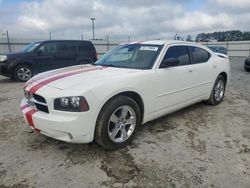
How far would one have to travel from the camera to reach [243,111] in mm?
4996

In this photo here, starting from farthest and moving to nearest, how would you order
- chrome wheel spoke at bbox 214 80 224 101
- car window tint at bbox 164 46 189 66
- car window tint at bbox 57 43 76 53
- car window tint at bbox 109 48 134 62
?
car window tint at bbox 57 43 76 53 < chrome wheel spoke at bbox 214 80 224 101 < car window tint at bbox 109 48 134 62 < car window tint at bbox 164 46 189 66

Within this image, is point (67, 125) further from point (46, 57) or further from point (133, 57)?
point (46, 57)

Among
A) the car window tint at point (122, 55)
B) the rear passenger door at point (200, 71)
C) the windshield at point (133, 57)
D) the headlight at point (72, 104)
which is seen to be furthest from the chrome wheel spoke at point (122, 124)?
the rear passenger door at point (200, 71)

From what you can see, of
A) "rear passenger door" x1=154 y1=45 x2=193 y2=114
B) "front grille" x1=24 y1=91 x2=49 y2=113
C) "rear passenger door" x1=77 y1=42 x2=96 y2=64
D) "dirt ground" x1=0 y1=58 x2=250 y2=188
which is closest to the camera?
"dirt ground" x1=0 y1=58 x2=250 y2=188

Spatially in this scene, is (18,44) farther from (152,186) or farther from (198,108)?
(152,186)

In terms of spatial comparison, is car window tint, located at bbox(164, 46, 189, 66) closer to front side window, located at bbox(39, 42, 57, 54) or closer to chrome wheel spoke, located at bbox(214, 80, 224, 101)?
chrome wheel spoke, located at bbox(214, 80, 224, 101)

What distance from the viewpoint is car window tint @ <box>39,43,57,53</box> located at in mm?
9273

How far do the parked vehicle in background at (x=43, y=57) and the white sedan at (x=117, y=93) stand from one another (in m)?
5.70

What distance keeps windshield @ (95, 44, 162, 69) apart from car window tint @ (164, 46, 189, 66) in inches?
8.4

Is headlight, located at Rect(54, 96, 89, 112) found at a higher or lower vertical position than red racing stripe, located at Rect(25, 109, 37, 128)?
higher

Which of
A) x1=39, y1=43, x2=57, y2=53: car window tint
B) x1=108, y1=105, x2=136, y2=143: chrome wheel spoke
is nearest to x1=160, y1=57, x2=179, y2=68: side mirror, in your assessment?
x1=108, y1=105, x2=136, y2=143: chrome wheel spoke

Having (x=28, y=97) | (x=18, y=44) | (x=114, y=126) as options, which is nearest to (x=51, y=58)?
(x=28, y=97)

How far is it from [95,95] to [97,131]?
0.49 metres

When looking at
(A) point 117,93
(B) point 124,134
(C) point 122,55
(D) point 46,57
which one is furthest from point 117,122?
(D) point 46,57
